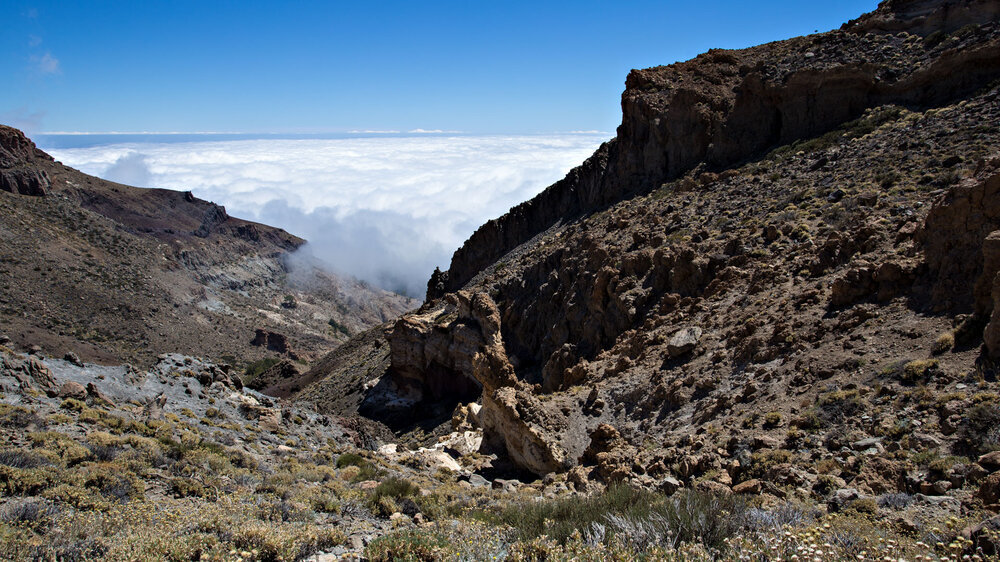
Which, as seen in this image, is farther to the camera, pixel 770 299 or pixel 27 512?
pixel 770 299

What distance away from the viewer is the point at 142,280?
69438mm

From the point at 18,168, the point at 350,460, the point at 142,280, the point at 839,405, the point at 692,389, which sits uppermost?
the point at 18,168

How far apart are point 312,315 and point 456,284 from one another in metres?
65.2

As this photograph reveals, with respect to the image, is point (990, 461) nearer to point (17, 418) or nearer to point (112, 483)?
point (112, 483)

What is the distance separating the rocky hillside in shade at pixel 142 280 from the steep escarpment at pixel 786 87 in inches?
1558

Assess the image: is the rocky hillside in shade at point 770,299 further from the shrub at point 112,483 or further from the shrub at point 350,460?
the shrub at point 112,483

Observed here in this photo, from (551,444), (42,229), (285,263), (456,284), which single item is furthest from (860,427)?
(285,263)

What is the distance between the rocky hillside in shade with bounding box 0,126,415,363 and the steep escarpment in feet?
130

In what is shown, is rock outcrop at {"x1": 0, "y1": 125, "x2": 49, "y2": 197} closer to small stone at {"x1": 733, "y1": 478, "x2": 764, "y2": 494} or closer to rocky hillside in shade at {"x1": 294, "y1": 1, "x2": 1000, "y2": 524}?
rocky hillside in shade at {"x1": 294, "y1": 1, "x2": 1000, "y2": 524}

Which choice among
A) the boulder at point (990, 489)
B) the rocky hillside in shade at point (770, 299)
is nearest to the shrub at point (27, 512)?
the rocky hillside in shade at point (770, 299)

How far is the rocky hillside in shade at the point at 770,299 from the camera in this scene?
8266 mm

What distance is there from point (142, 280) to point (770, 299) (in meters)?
77.4

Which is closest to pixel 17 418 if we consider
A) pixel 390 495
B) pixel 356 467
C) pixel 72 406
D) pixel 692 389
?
pixel 72 406

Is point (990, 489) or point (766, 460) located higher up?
point (990, 489)
